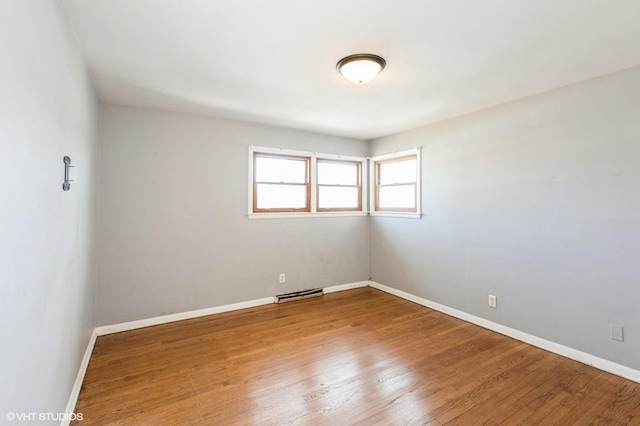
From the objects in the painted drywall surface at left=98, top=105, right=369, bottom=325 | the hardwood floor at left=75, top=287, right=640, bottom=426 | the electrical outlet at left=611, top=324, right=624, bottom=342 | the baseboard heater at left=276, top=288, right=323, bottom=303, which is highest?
the painted drywall surface at left=98, top=105, right=369, bottom=325

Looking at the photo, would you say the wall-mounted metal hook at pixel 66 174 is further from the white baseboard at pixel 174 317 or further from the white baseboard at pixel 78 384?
the white baseboard at pixel 174 317

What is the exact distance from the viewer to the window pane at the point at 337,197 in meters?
4.68

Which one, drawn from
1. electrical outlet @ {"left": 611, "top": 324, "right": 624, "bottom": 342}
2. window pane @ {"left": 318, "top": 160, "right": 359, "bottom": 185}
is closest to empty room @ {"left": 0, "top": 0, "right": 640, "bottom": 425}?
electrical outlet @ {"left": 611, "top": 324, "right": 624, "bottom": 342}

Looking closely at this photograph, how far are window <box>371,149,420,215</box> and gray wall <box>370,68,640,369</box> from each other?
0.24 metres

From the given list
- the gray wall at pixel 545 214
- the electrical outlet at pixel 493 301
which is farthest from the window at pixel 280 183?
the electrical outlet at pixel 493 301

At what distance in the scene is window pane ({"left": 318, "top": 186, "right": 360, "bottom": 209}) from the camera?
15.4 ft

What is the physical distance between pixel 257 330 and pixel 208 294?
897 mm

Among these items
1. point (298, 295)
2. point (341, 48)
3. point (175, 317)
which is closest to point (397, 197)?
point (298, 295)

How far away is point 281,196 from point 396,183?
1842 millimetres

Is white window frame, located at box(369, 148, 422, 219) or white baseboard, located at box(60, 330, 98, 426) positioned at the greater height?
white window frame, located at box(369, 148, 422, 219)

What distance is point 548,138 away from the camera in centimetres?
282

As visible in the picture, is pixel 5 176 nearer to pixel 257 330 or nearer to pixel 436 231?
pixel 257 330

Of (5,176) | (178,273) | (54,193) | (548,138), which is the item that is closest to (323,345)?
(178,273)

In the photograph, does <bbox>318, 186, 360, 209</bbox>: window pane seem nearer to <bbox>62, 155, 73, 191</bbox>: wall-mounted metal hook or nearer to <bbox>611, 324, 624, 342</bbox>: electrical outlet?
<bbox>62, 155, 73, 191</bbox>: wall-mounted metal hook
